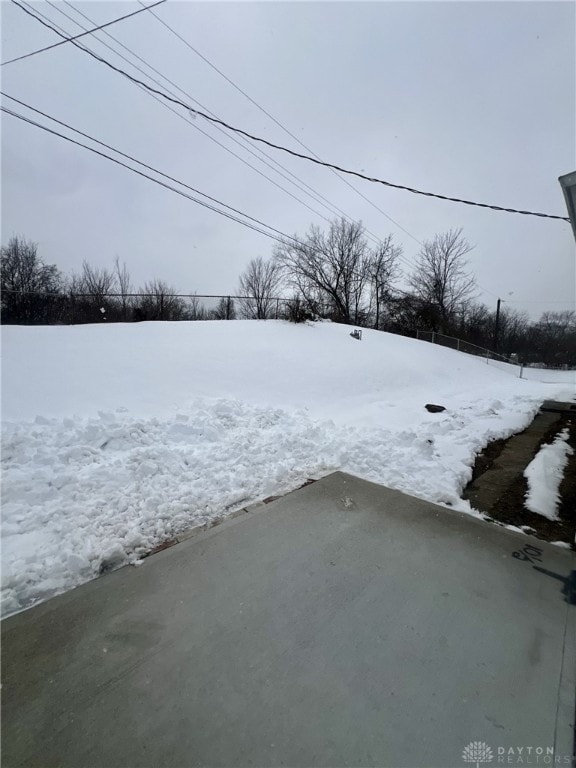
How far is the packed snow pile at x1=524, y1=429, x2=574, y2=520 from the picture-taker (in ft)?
13.9

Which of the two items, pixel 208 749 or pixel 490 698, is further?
pixel 490 698

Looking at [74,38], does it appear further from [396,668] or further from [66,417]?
[396,668]

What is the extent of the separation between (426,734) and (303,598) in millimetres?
1053

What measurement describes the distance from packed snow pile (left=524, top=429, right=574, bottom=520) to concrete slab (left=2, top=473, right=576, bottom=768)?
102 centimetres

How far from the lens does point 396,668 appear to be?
2.04m

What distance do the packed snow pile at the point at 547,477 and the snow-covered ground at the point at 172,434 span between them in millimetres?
813

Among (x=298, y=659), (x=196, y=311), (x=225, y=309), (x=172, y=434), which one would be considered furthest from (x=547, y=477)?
(x=196, y=311)

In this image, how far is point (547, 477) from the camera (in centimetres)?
509

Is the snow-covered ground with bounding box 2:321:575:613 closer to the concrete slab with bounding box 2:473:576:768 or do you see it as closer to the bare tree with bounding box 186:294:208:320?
the concrete slab with bounding box 2:473:576:768

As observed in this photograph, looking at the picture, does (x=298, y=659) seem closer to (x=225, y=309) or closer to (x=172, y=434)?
(x=172, y=434)

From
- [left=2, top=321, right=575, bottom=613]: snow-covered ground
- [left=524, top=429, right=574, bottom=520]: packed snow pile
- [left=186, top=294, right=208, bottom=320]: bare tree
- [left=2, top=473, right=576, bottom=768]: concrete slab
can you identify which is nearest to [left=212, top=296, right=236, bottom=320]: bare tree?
[left=186, top=294, right=208, bottom=320]: bare tree

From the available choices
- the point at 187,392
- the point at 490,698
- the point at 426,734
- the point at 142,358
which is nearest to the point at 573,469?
the point at 490,698

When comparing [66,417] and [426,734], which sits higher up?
[66,417]

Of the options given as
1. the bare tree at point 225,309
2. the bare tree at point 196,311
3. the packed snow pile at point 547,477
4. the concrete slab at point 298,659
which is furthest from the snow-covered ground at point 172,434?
the bare tree at point 196,311
